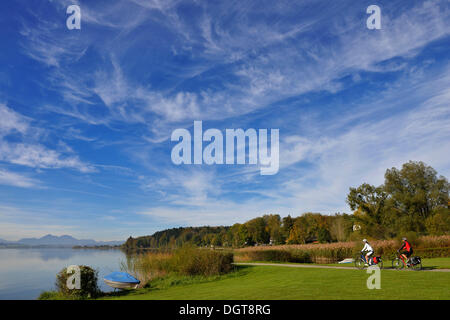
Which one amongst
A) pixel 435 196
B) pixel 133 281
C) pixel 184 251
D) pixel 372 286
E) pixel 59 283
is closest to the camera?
pixel 372 286

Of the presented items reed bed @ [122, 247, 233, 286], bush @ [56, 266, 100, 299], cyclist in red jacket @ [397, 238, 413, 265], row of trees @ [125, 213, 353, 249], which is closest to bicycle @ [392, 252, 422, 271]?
cyclist in red jacket @ [397, 238, 413, 265]

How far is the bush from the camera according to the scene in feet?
44.5

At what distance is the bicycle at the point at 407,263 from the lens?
49.2ft

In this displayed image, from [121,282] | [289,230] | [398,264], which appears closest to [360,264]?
[398,264]

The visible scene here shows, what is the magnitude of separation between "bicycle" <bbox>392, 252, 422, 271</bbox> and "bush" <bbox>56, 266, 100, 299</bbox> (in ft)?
46.9

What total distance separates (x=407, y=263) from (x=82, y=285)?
48.7ft

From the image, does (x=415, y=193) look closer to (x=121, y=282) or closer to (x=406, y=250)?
(x=406, y=250)

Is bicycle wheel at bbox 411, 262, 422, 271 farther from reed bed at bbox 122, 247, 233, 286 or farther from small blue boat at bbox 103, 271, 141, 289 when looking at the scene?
small blue boat at bbox 103, 271, 141, 289

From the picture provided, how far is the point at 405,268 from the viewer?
15508mm

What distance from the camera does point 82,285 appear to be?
13.6m

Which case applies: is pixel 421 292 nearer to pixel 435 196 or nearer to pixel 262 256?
pixel 262 256
